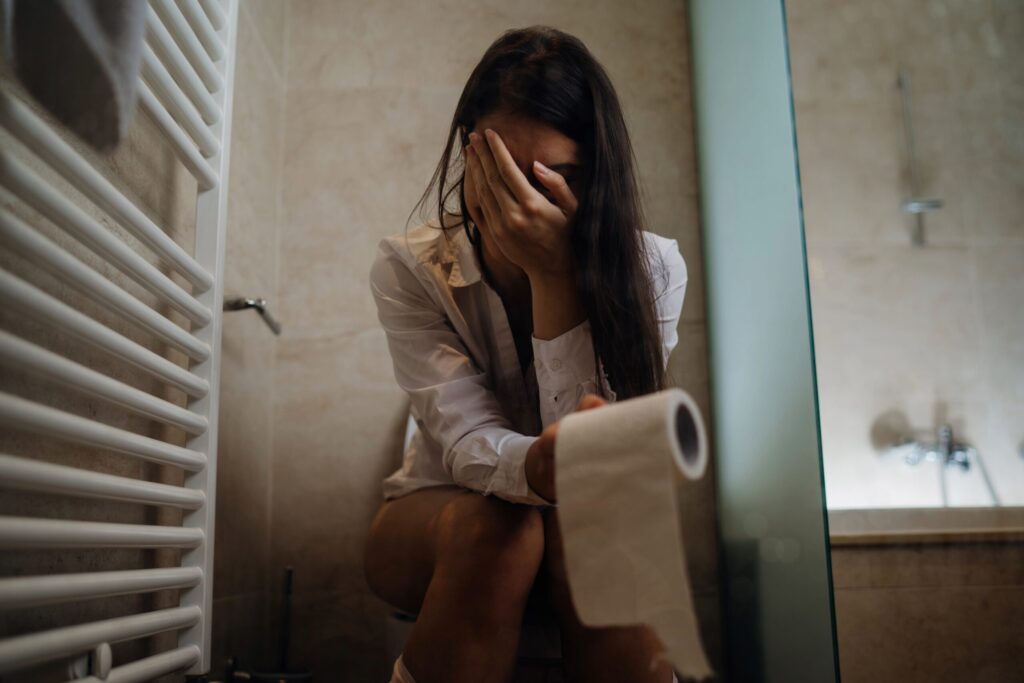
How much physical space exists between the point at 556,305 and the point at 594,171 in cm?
13

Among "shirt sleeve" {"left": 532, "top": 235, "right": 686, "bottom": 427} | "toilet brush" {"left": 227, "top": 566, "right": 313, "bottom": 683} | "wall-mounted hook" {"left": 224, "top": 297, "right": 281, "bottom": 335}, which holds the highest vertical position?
"wall-mounted hook" {"left": 224, "top": 297, "right": 281, "bottom": 335}

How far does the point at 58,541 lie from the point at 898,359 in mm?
1381

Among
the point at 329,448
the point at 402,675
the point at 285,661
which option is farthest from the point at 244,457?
the point at 402,675

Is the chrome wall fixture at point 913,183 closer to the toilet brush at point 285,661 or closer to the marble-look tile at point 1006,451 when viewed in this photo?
the marble-look tile at point 1006,451

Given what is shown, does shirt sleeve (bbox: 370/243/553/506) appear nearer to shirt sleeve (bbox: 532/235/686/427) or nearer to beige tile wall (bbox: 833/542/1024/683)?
shirt sleeve (bbox: 532/235/686/427)

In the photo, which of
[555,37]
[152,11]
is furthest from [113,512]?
[555,37]

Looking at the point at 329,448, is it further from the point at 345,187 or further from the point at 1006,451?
the point at 1006,451

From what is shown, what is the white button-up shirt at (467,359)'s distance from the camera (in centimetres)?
74

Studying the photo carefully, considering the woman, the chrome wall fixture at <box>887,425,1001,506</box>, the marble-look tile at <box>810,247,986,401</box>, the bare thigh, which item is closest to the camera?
the woman

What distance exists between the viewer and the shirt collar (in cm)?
87

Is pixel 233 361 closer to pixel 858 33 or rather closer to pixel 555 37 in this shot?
pixel 555 37

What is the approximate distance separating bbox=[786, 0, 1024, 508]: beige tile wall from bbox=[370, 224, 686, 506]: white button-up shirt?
671mm

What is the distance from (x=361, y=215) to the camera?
3.50 ft

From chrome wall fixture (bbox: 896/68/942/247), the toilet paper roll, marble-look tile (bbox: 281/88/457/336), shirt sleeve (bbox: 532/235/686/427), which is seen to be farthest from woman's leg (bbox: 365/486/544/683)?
chrome wall fixture (bbox: 896/68/942/247)
